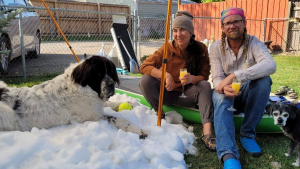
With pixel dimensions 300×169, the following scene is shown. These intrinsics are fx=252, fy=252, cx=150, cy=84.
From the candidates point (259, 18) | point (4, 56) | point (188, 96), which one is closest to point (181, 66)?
point (188, 96)

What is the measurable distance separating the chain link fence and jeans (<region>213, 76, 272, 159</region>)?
4.87 m

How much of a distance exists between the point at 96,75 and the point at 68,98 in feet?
1.22

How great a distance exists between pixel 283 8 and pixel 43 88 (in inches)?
441

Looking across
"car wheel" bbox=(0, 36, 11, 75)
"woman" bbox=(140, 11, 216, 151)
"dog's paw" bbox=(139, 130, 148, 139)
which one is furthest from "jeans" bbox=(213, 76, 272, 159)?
Answer: "car wheel" bbox=(0, 36, 11, 75)

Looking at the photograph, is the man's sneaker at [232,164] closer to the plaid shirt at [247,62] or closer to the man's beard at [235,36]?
the plaid shirt at [247,62]

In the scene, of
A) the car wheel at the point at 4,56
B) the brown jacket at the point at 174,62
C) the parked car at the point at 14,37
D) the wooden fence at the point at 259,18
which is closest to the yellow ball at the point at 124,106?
the brown jacket at the point at 174,62

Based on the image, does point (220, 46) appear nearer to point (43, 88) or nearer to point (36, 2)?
point (43, 88)

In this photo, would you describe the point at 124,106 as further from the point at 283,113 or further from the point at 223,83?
the point at 283,113

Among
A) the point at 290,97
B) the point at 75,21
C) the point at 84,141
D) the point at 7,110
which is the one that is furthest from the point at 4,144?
the point at 75,21

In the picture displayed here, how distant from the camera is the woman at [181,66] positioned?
2973mm

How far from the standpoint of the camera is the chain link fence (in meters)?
6.70

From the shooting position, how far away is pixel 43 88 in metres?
2.59

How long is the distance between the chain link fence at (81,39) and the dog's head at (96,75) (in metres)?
3.84

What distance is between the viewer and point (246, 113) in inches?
105
